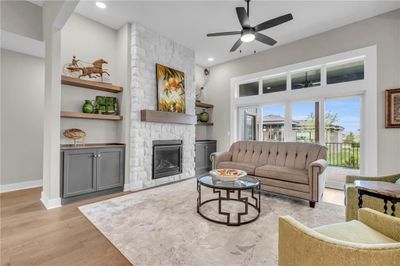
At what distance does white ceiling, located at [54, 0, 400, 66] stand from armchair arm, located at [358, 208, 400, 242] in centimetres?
341

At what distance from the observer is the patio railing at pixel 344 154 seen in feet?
13.6

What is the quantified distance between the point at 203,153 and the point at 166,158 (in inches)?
59.5

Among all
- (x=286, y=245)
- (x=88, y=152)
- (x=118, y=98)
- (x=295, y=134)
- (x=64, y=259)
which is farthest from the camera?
(x=295, y=134)

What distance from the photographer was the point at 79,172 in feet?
11.0

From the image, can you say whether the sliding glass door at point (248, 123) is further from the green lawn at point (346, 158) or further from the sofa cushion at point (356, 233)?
the sofa cushion at point (356, 233)

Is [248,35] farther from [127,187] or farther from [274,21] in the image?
[127,187]

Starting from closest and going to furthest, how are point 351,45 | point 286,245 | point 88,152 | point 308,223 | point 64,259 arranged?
point 286,245 < point 64,259 < point 308,223 < point 88,152 < point 351,45

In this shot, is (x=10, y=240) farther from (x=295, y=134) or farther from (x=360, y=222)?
(x=295, y=134)

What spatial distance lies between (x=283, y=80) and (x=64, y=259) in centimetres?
536

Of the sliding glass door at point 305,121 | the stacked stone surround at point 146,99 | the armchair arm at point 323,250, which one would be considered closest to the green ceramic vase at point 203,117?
the stacked stone surround at point 146,99

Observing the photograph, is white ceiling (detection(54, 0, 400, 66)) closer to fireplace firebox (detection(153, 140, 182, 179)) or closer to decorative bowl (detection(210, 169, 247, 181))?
fireplace firebox (detection(153, 140, 182, 179))

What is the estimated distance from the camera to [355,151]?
417cm

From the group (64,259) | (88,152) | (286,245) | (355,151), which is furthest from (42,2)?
(355,151)

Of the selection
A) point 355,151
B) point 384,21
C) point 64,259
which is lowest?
point 64,259
